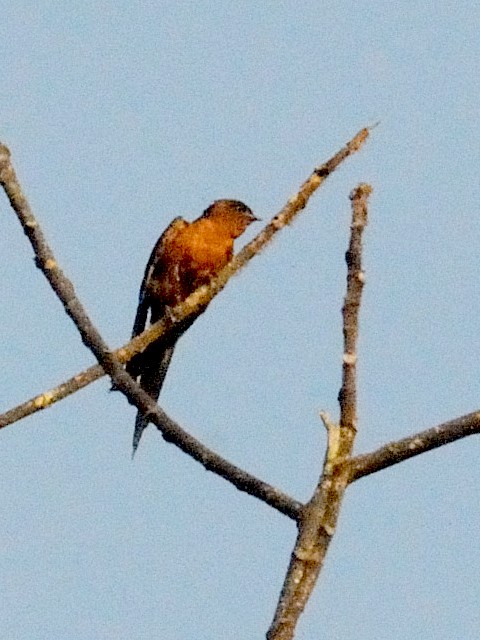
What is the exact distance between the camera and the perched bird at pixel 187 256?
924 cm

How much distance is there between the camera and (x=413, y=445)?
3.45m

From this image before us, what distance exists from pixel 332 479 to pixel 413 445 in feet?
0.78

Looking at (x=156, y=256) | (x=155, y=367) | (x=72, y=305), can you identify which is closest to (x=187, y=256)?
(x=156, y=256)

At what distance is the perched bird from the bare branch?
524 centimetres

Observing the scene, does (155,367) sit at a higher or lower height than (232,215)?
lower

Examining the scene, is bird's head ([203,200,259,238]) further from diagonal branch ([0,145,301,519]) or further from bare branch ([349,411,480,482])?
bare branch ([349,411,480,482])

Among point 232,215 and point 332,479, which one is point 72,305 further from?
point 232,215

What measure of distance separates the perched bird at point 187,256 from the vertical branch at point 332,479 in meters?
5.20

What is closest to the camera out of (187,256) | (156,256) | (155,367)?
(155,367)

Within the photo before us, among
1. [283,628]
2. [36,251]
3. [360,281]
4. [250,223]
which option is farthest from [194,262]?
[283,628]

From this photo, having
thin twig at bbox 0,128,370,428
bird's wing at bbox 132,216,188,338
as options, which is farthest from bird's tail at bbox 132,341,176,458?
thin twig at bbox 0,128,370,428

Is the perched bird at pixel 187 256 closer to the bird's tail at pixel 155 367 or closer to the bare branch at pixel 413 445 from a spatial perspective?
the bird's tail at pixel 155 367

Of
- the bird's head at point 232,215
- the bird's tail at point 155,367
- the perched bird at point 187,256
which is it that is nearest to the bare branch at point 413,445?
the bird's tail at point 155,367

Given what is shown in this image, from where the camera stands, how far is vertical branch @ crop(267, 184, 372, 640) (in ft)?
9.75
